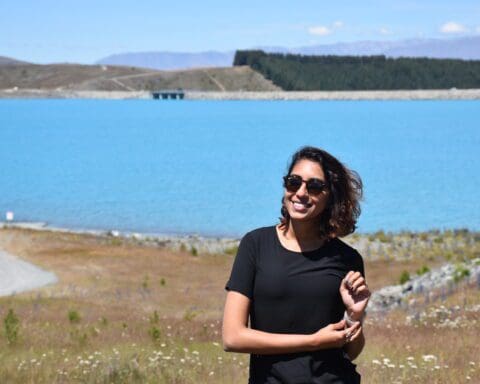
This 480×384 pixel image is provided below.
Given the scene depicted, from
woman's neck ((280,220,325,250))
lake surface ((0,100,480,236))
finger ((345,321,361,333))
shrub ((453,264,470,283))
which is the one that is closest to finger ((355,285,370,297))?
finger ((345,321,361,333))

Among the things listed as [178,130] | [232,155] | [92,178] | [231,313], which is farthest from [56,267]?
[178,130]

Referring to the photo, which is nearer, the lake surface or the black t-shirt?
the black t-shirt

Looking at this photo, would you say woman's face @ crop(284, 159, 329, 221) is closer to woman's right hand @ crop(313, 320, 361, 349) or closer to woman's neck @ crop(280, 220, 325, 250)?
woman's neck @ crop(280, 220, 325, 250)

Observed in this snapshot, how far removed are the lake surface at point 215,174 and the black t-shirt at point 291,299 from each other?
158 feet

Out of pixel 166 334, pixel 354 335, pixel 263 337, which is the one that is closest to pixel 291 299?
pixel 263 337

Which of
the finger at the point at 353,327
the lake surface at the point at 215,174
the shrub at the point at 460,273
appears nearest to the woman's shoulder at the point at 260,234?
the finger at the point at 353,327

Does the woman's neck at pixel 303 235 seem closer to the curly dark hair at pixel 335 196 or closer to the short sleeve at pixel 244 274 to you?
the curly dark hair at pixel 335 196

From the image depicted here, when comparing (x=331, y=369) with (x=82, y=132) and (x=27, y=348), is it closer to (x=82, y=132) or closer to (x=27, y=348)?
(x=27, y=348)

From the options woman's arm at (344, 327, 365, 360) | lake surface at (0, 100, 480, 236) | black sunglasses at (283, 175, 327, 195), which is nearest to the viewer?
woman's arm at (344, 327, 365, 360)

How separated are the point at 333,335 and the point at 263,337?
281 mm

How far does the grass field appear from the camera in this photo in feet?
26.3

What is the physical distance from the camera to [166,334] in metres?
12.1

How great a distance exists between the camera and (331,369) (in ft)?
13.7

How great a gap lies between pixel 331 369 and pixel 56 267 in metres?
26.5
